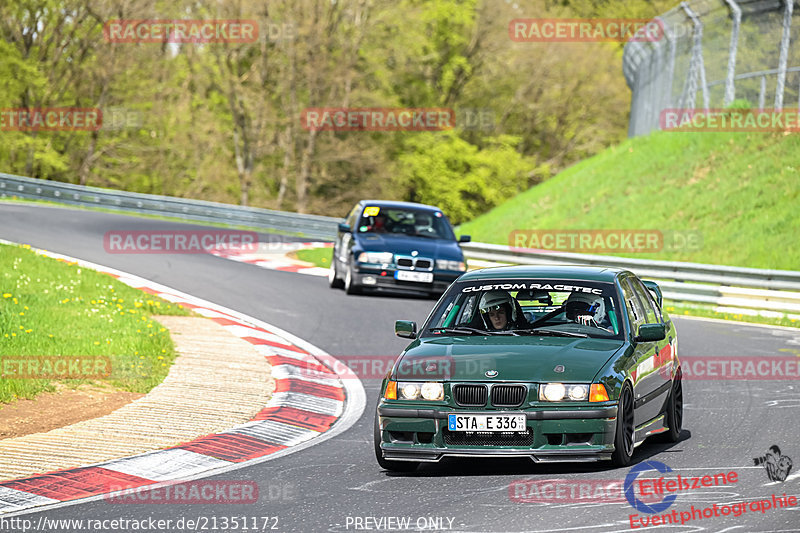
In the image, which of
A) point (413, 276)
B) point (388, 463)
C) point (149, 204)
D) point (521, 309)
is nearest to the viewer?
point (388, 463)

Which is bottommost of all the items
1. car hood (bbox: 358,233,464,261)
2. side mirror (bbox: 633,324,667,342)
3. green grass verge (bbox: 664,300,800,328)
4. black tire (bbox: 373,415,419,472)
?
black tire (bbox: 373,415,419,472)

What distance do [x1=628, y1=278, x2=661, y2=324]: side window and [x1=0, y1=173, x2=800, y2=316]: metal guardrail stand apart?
981cm

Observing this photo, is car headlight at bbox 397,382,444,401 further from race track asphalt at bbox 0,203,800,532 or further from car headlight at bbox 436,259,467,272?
car headlight at bbox 436,259,467,272

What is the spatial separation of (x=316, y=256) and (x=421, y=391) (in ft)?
65.7

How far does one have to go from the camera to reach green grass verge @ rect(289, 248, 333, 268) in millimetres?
25750

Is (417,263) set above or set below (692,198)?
below

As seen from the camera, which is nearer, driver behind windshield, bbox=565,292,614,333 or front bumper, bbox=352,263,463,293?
driver behind windshield, bbox=565,292,614,333

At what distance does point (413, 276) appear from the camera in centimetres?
1883

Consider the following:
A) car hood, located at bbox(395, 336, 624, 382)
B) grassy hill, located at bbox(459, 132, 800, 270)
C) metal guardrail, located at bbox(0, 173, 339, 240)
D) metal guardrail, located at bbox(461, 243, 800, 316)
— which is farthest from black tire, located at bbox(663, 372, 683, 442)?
metal guardrail, located at bbox(0, 173, 339, 240)

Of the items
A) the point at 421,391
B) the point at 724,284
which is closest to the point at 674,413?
the point at 421,391

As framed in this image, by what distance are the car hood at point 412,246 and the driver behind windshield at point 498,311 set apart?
33.5 ft

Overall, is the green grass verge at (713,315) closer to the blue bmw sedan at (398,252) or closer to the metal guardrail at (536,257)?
the metal guardrail at (536,257)

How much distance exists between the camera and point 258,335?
48.8 feet

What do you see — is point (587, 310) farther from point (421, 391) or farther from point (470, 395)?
point (421, 391)
